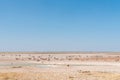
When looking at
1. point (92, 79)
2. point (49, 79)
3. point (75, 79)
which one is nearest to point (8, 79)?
point (49, 79)

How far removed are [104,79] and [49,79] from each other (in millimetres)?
4420

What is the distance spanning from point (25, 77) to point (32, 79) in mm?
983

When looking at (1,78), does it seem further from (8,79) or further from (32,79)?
(32,79)

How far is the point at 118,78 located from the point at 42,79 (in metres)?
6.16

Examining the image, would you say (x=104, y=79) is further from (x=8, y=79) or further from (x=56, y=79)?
(x=8, y=79)

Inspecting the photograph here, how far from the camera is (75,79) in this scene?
21.3 m

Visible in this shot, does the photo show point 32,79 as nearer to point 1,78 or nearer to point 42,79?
point 42,79

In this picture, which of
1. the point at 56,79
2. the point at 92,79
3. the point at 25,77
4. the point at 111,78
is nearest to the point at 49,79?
the point at 56,79

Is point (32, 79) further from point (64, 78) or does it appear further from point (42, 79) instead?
point (64, 78)

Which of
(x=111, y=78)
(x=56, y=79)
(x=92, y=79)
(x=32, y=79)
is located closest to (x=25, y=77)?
(x=32, y=79)

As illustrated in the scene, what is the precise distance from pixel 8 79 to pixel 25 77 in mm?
1609

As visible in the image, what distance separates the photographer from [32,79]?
2083 cm

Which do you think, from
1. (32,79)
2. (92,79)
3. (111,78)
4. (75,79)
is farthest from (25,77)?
(111,78)

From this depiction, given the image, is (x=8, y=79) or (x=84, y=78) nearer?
(x=8, y=79)
